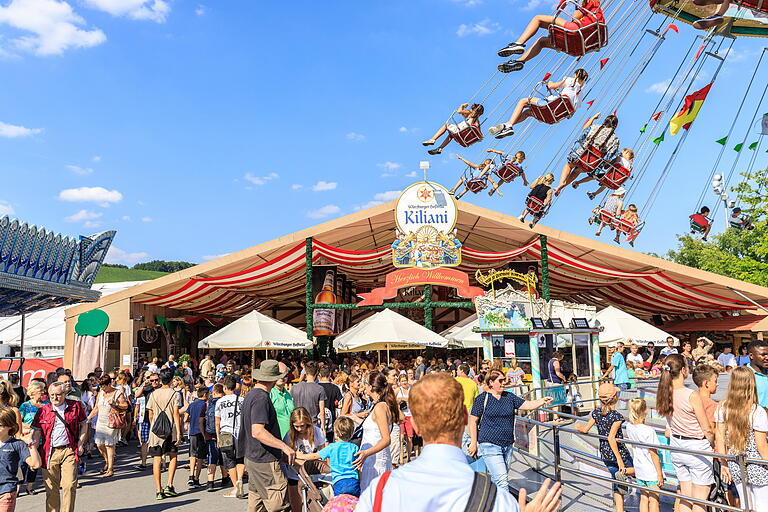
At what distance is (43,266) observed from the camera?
16.1m

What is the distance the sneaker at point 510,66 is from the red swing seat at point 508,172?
371 centimetres

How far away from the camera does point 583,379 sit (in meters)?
14.4

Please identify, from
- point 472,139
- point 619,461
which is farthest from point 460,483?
point 472,139

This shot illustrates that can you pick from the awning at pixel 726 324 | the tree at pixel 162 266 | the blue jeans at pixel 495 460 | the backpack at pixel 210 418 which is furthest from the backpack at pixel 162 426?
the tree at pixel 162 266

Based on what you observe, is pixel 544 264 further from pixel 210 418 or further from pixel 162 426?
pixel 162 426

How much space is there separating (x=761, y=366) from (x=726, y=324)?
22.7m

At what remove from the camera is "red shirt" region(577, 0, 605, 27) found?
23.4 ft

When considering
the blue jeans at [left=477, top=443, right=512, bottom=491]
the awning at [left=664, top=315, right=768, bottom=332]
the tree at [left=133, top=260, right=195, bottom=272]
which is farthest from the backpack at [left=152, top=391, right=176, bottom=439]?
the tree at [left=133, top=260, right=195, bottom=272]

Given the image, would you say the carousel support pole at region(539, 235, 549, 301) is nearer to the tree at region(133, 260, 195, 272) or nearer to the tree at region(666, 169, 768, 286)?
the tree at region(666, 169, 768, 286)

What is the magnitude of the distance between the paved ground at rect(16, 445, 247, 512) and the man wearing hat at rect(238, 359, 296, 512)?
221 centimetres

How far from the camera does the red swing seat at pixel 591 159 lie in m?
9.20

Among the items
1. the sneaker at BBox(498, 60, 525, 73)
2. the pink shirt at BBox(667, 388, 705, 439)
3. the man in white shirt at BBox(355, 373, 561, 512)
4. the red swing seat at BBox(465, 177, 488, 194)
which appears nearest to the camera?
the man in white shirt at BBox(355, 373, 561, 512)

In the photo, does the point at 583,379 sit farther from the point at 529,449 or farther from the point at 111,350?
the point at 111,350

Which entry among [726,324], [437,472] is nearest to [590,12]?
[437,472]
